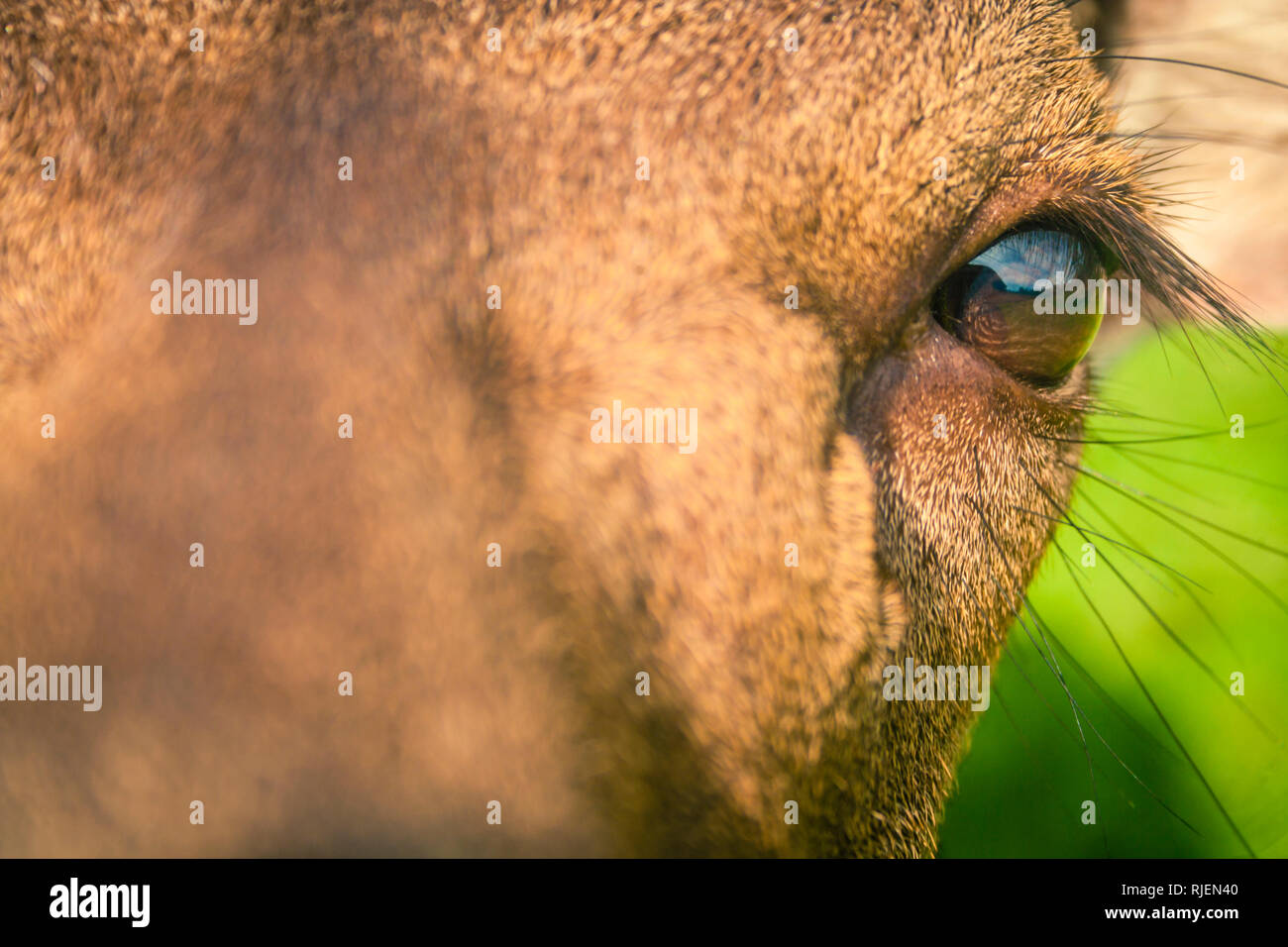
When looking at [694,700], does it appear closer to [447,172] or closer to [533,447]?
[533,447]

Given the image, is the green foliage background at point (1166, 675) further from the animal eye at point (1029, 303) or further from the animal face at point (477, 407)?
the animal face at point (477, 407)

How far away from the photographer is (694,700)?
4.19ft

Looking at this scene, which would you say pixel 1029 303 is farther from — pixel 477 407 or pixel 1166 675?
pixel 1166 675

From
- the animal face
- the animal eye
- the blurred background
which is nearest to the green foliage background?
the blurred background

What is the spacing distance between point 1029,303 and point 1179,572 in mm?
1403

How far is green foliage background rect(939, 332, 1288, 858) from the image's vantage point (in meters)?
2.98

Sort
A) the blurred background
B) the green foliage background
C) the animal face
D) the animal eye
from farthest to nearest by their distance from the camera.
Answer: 1. the green foliage background
2. the blurred background
3. the animal eye
4. the animal face

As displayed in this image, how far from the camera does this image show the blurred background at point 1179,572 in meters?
2.16

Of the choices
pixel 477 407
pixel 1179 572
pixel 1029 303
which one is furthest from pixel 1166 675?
pixel 477 407

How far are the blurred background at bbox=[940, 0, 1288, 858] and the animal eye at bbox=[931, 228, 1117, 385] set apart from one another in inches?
14.8

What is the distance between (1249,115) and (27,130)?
233 centimetres

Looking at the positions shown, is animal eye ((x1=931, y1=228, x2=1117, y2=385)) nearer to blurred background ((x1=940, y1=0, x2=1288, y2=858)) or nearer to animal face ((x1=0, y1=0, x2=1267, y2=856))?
animal face ((x1=0, y1=0, x2=1267, y2=856))

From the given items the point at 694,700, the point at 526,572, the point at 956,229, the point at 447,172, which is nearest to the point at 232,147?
the point at 447,172

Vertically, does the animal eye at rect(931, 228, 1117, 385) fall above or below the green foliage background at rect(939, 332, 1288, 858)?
above
